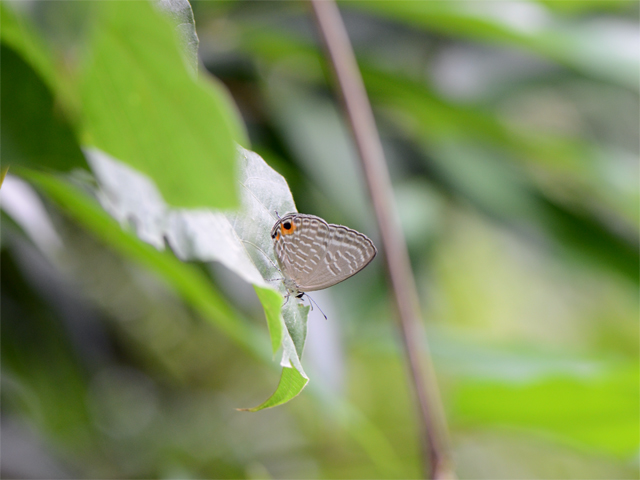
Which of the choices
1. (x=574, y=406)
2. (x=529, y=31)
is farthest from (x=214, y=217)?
(x=529, y=31)

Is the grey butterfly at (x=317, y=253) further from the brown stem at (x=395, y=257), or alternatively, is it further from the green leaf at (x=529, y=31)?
the green leaf at (x=529, y=31)

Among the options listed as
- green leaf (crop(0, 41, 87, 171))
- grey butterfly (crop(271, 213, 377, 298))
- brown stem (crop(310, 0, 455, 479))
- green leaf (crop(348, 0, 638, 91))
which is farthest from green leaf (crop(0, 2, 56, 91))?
green leaf (crop(348, 0, 638, 91))

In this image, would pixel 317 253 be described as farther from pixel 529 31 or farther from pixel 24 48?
pixel 529 31

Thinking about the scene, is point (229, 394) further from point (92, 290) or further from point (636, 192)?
point (636, 192)

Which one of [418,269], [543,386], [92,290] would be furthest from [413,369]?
[92,290]

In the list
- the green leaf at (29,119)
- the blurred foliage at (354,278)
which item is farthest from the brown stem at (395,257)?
the green leaf at (29,119)
